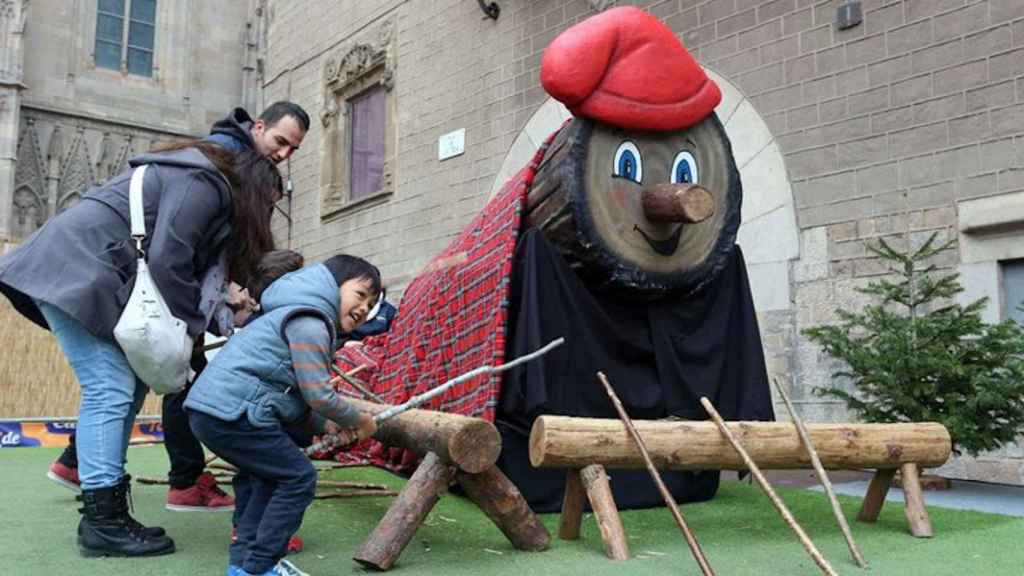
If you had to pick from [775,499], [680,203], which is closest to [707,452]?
[775,499]

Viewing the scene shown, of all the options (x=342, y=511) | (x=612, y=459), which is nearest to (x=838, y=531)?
(x=612, y=459)

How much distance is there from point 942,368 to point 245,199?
135 inches

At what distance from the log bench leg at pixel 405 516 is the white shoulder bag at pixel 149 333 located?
80 cm

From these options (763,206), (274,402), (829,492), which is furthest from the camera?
(763,206)

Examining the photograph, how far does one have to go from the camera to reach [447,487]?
2.88 metres

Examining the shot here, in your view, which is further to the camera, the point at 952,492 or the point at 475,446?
the point at 952,492

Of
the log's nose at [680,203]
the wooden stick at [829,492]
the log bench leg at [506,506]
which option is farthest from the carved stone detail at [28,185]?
the wooden stick at [829,492]

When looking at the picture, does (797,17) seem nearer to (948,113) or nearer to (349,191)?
(948,113)

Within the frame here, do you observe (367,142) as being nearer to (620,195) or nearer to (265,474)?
(620,195)

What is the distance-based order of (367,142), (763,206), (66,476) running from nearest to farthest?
(66,476), (763,206), (367,142)

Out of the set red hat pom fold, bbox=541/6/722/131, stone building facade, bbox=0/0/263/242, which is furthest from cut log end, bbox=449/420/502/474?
stone building facade, bbox=0/0/263/242

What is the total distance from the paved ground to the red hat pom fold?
7.10 ft

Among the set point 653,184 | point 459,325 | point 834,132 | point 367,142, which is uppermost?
point 367,142

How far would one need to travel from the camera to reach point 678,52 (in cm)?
382
